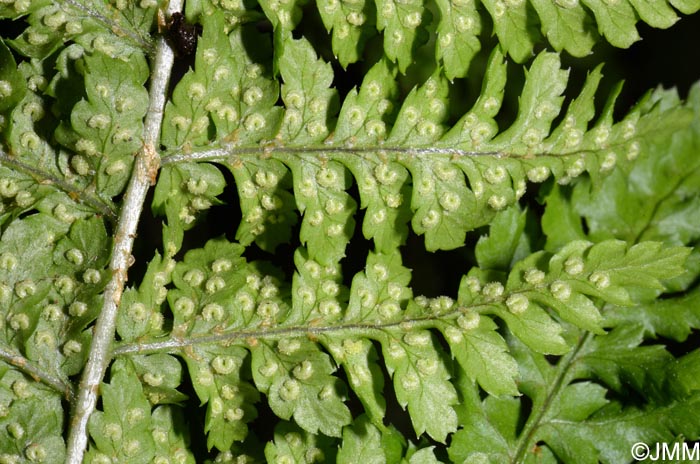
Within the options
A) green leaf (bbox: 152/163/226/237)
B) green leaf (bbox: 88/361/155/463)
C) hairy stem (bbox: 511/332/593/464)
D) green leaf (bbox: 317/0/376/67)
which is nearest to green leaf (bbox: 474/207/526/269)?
hairy stem (bbox: 511/332/593/464)

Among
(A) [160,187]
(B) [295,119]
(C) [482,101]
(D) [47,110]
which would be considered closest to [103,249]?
(A) [160,187]

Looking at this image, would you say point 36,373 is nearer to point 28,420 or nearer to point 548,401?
point 28,420

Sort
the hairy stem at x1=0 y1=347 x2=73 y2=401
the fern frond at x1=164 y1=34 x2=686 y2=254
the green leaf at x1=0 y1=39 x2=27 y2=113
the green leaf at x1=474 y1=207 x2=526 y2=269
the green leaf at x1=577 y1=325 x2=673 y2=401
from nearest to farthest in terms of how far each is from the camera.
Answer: the green leaf at x1=0 y1=39 x2=27 y2=113 → the hairy stem at x1=0 y1=347 x2=73 y2=401 → the fern frond at x1=164 y1=34 x2=686 y2=254 → the green leaf at x1=577 y1=325 x2=673 y2=401 → the green leaf at x1=474 y1=207 x2=526 y2=269

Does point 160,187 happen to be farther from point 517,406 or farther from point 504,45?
point 517,406

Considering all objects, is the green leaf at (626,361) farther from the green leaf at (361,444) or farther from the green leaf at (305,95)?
the green leaf at (305,95)

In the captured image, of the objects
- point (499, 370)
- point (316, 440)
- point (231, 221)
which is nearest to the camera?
point (499, 370)

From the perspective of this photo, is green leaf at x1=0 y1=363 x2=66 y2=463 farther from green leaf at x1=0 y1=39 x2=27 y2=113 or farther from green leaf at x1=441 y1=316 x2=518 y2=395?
green leaf at x1=441 y1=316 x2=518 y2=395

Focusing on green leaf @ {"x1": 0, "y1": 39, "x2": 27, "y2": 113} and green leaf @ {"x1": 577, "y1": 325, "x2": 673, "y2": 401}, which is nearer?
green leaf @ {"x1": 0, "y1": 39, "x2": 27, "y2": 113}
